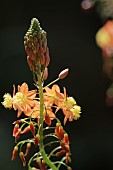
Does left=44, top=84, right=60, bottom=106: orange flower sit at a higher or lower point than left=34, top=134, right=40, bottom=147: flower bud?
higher

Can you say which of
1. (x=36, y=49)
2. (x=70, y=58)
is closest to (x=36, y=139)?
(x=36, y=49)

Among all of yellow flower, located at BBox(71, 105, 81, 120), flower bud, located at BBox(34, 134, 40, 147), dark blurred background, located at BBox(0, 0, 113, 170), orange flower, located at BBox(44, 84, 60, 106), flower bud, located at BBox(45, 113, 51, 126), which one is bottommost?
flower bud, located at BBox(34, 134, 40, 147)

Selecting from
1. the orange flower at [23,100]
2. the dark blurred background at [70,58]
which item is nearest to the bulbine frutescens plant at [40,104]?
the orange flower at [23,100]

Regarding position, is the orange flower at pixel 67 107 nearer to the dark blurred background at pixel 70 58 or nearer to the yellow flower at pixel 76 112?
the yellow flower at pixel 76 112

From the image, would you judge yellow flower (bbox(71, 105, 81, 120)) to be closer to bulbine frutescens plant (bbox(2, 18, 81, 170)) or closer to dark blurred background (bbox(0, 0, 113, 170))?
bulbine frutescens plant (bbox(2, 18, 81, 170))

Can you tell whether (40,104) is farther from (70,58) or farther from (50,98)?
(70,58)

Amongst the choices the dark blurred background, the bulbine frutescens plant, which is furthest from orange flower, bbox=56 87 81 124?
the dark blurred background
